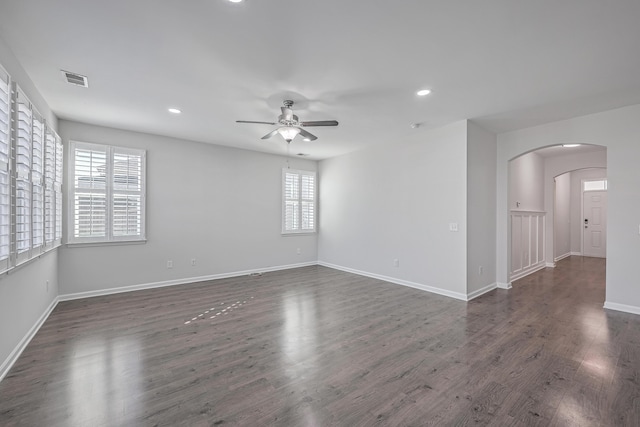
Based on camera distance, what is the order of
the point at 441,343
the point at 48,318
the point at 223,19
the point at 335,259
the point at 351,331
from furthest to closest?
the point at 335,259 < the point at 48,318 < the point at 351,331 < the point at 441,343 < the point at 223,19

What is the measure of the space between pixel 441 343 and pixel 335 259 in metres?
3.96

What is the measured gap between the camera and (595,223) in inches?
321

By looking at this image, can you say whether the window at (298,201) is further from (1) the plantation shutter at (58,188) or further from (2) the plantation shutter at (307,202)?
(1) the plantation shutter at (58,188)

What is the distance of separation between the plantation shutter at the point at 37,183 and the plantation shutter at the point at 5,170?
0.63 meters

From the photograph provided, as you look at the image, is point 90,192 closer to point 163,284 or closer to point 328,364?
point 163,284

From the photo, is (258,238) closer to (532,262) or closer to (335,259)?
(335,259)

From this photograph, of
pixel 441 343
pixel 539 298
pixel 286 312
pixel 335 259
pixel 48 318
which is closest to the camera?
pixel 441 343

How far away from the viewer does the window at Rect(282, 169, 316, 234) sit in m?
6.64

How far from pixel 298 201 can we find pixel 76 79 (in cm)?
457

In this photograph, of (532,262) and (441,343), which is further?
(532,262)

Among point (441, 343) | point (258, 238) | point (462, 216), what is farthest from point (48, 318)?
point (462, 216)

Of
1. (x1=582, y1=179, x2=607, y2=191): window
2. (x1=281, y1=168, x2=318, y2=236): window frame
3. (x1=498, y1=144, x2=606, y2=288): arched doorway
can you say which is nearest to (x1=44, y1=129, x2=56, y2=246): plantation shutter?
(x1=281, y1=168, x2=318, y2=236): window frame

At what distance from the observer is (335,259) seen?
6.71m

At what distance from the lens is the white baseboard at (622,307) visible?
3.63m
